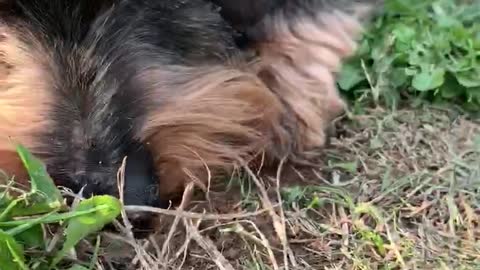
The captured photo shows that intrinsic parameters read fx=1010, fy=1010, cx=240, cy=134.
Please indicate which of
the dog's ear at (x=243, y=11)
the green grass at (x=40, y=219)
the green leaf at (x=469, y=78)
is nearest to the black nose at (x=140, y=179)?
the green grass at (x=40, y=219)

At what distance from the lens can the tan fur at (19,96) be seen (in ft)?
8.02

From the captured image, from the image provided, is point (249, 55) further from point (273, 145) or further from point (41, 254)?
point (41, 254)

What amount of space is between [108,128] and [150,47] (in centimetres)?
30

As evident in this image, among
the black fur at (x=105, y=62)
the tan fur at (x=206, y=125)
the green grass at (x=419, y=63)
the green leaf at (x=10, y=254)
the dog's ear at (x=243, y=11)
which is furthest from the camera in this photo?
the green grass at (x=419, y=63)

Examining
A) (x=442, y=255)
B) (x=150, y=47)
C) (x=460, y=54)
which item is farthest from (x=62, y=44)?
(x=460, y=54)

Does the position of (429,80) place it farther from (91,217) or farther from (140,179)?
(91,217)

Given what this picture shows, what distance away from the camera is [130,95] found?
2535 millimetres

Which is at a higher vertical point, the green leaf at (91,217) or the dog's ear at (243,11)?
the dog's ear at (243,11)

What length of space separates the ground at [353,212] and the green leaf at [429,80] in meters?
0.09

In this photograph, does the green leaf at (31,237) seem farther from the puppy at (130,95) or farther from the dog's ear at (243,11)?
the dog's ear at (243,11)

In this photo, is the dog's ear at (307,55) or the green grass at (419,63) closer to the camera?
the dog's ear at (307,55)

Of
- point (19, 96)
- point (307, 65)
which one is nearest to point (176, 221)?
point (19, 96)

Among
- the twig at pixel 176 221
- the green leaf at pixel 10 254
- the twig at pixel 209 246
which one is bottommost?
the twig at pixel 209 246

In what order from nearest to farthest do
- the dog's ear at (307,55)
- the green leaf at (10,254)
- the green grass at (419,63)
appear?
the green leaf at (10,254)
the dog's ear at (307,55)
the green grass at (419,63)
